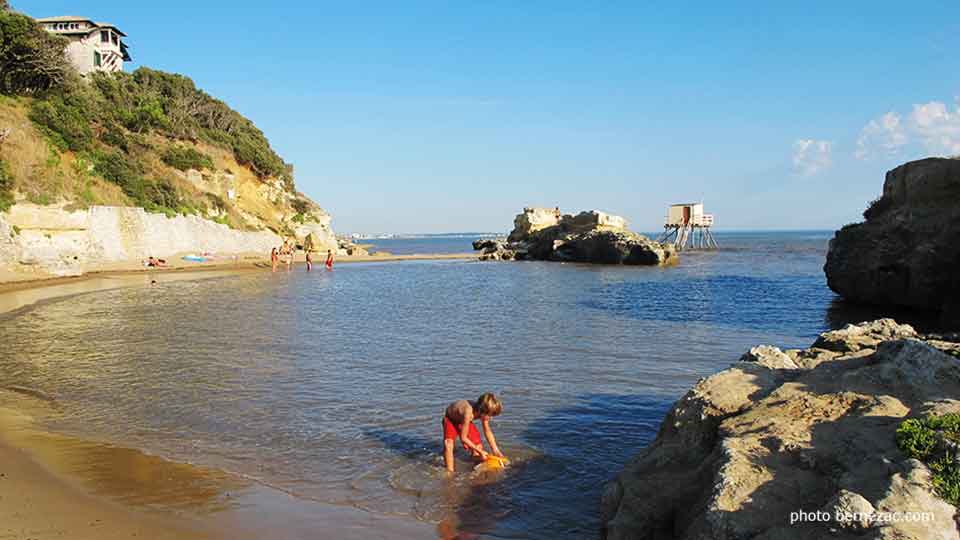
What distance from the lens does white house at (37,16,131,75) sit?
65062 millimetres

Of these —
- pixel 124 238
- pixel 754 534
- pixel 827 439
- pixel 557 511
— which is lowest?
pixel 557 511

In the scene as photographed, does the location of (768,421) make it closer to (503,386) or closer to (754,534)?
(754,534)

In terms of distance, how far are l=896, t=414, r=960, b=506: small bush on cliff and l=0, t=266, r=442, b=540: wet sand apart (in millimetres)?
4116

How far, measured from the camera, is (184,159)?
5125 centimetres

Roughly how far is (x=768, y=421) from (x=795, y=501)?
3.77 ft

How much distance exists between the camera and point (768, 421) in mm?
5492

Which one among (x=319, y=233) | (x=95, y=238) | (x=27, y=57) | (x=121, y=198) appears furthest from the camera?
(x=319, y=233)

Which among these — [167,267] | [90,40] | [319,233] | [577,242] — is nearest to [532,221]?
[577,242]

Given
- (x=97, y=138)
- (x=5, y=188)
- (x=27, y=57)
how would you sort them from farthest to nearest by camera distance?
1. (x=97, y=138)
2. (x=27, y=57)
3. (x=5, y=188)

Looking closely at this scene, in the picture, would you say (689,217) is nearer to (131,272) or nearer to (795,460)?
(131,272)

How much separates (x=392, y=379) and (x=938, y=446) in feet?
32.6

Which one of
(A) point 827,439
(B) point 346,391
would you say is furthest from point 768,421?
(B) point 346,391

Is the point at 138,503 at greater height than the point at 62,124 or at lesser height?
lesser

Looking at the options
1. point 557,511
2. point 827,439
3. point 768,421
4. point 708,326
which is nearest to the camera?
point 827,439
